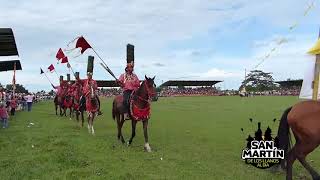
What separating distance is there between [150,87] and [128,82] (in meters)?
1.43

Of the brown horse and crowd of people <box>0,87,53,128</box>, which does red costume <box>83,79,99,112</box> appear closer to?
crowd of people <box>0,87,53,128</box>

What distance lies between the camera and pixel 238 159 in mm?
11102

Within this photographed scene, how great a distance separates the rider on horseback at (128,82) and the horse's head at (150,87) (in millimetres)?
1006

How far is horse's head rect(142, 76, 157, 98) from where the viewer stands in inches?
503

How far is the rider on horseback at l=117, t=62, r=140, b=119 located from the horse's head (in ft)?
3.30

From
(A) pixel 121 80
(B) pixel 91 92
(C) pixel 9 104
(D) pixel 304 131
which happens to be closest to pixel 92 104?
(B) pixel 91 92

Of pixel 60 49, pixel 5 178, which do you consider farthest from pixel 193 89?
pixel 5 178

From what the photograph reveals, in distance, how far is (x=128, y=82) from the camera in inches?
553

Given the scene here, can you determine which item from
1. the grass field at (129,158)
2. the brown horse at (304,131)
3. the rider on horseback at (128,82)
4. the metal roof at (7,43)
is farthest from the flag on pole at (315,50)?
the metal roof at (7,43)

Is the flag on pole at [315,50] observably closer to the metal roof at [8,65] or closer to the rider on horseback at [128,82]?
the rider on horseback at [128,82]

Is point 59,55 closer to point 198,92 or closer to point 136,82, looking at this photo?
point 136,82

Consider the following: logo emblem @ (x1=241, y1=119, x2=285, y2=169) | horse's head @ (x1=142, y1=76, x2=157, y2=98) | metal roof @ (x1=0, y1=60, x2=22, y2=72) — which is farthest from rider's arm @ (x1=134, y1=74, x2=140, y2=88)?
metal roof @ (x1=0, y1=60, x2=22, y2=72)

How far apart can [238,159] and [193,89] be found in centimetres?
8808

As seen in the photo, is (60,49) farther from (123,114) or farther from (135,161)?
(135,161)
